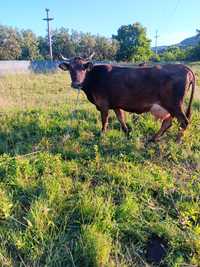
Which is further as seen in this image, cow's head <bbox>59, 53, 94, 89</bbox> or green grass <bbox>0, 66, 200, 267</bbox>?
cow's head <bbox>59, 53, 94, 89</bbox>

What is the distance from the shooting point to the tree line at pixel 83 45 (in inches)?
1921

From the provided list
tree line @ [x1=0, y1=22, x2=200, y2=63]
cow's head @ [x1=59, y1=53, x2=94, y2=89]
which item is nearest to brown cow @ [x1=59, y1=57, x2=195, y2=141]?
cow's head @ [x1=59, y1=53, x2=94, y2=89]

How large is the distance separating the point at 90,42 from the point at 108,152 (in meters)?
51.0

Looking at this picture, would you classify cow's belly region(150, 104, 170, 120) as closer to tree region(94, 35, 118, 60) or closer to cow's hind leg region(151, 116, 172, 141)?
cow's hind leg region(151, 116, 172, 141)

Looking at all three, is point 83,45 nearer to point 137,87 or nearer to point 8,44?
point 8,44

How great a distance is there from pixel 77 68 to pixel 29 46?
47.1 metres

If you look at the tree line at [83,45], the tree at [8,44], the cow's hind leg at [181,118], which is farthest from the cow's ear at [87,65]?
the tree at [8,44]

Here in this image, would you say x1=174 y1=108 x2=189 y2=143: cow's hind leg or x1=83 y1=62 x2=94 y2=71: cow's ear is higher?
x1=83 y1=62 x2=94 y2=71: cow's ear

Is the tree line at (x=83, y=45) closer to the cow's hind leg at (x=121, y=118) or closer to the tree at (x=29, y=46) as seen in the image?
the tree at (x=29, y=46)

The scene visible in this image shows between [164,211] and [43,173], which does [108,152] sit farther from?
[164,211]

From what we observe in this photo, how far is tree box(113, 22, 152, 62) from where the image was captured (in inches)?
2269

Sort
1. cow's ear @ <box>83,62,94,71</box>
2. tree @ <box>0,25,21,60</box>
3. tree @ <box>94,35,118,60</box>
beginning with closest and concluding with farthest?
cow's ear @ <box>83,62,94,71</box>, tree @ <box>0,25,21,60</box>, tree @ <box>94,35,118,60</box>

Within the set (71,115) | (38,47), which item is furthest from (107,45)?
(71,115)

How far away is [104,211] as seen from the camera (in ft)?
13.1
